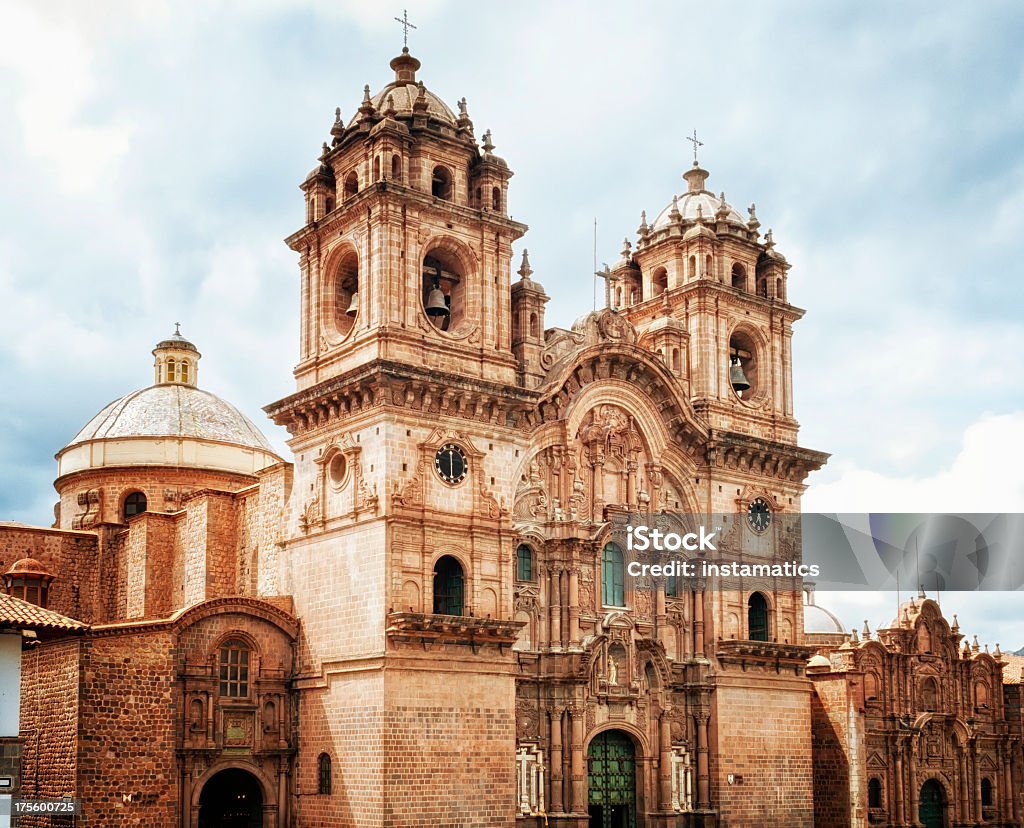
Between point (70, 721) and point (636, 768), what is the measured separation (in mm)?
15284

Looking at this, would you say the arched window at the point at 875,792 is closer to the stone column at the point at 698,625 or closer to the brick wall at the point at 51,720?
the stone column at the point at 698,625

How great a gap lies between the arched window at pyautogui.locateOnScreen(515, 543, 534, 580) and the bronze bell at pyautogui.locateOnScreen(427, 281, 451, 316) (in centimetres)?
645

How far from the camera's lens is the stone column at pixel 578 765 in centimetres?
3609

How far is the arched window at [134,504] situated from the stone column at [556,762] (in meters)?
18.5

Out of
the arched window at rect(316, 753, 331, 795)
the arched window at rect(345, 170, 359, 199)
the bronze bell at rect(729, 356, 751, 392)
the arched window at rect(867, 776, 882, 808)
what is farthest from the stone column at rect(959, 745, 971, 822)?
the arched window at rect(345, 170, 359, 199)

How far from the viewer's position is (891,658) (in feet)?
155

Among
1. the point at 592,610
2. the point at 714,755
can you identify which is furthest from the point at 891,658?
the point at 592,610

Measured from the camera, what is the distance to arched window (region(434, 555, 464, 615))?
115 ft

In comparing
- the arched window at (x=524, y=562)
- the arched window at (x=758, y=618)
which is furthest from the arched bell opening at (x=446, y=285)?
the arched window at (x=758, y=618)

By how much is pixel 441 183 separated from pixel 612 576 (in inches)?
462

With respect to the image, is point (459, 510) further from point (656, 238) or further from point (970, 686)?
point (970, 686)

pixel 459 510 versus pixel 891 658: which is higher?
pixel 459 510

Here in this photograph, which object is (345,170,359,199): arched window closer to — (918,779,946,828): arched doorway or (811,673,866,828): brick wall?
(811,673,866,828): brick wall

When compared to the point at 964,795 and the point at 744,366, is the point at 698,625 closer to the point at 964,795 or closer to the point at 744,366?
the point at 744,366
